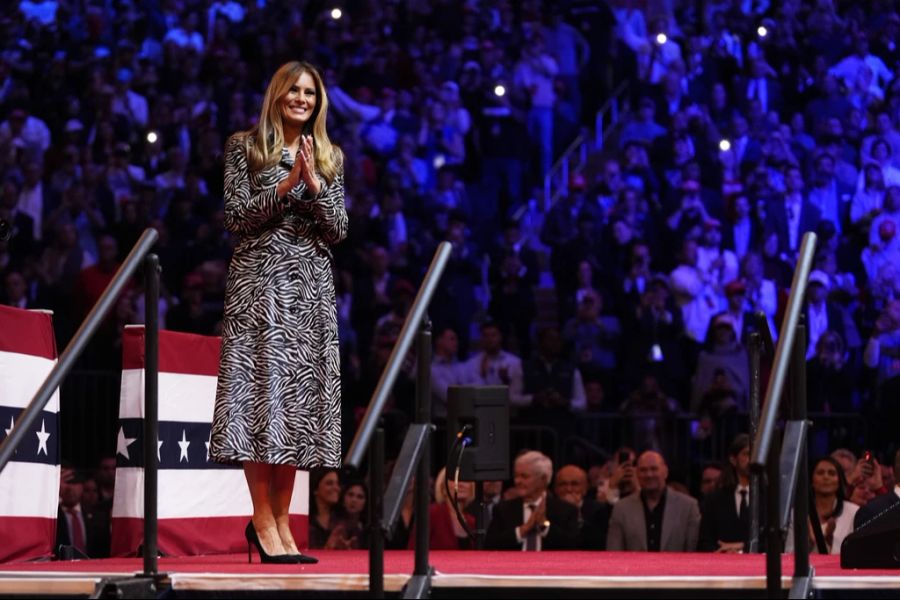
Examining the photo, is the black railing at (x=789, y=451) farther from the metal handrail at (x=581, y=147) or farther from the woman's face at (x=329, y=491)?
the metal handrail at (x=581, y=147)

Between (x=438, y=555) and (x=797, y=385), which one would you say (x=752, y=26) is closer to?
(x=438, y=555)

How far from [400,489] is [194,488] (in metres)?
2.88

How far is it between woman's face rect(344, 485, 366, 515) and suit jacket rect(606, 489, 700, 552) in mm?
1577

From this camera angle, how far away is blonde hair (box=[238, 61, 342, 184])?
5.40m

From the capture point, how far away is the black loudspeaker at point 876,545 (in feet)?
17.4

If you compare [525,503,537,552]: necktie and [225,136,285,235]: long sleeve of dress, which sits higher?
[225,136,285,235]: long sleeve of dress

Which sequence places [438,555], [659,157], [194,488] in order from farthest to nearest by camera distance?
[659,157] < [194,488] < [438,555]

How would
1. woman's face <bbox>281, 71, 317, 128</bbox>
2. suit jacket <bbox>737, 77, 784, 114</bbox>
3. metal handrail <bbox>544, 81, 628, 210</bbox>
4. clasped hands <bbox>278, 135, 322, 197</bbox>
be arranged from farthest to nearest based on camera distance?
1. metal handrail <bbox>544, 81, 628, 210</bbox>
2. suit jacket <bbox>737, 77, 784, 114</bbox>
3. woman's face <bbox>281, 71, 317, 128</bbox>
4. clasped hands <bbox>278, 135, 322, 197</bbox>

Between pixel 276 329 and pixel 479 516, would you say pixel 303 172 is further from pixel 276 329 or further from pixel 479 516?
pixel 479 516

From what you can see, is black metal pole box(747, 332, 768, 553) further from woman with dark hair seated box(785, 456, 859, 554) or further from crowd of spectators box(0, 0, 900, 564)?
crowd of spectators box(0, 0, 900, 564)

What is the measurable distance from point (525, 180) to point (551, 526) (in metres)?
6.50

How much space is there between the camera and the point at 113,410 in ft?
35.6

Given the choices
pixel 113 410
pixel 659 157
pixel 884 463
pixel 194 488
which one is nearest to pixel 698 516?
pixel 884 463

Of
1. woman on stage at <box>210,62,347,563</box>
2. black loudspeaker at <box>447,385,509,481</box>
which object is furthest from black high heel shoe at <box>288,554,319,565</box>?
black loudspeaker at <box>447,385,509,481</box>
